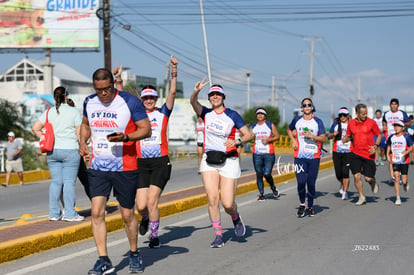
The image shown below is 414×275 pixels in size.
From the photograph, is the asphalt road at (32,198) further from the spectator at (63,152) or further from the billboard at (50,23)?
the billboard at (50,23)

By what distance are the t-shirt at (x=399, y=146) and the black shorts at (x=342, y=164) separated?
96cm

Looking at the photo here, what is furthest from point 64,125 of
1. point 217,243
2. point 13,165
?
point 13,165

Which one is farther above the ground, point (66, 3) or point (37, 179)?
point (66, 3)

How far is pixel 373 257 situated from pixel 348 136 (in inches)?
247

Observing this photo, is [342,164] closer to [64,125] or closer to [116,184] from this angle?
[64,125]

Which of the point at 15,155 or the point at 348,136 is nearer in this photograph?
the point at 348,136

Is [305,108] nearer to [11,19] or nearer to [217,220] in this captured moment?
[217,220]

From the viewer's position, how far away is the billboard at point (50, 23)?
165 feet

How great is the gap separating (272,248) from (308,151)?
3830mm

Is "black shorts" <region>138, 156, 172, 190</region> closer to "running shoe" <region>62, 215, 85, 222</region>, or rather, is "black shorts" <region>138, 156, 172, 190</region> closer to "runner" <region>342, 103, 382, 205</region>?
"running shoe" <region>62, 215, 85, 222</region>

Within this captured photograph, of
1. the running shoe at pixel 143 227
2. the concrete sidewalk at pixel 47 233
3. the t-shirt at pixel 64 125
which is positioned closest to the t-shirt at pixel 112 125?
the concrete sidewalk at pixel 47 233

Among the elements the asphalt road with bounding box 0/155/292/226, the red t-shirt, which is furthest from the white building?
the red t-shirt

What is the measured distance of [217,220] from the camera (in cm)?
848

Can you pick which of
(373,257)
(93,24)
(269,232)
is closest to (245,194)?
(269,232)
